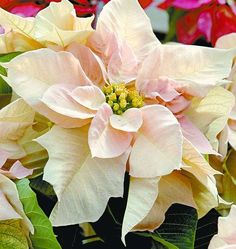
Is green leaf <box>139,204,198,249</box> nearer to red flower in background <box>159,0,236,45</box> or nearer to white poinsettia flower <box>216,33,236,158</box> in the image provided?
white poinsettia flower <box>216,33,236,158</box>

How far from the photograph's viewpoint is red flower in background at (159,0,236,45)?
61 centimetres

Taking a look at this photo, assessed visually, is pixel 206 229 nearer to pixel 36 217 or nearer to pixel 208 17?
pixel 36 217

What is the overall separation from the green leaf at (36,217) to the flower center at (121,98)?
7 centimetres

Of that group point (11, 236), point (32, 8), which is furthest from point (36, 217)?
point (32, 8)

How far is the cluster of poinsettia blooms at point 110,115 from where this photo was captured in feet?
1.26

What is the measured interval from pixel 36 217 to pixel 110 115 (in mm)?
71

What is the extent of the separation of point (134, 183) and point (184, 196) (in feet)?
0.12

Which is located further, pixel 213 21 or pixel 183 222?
pixel 213 21

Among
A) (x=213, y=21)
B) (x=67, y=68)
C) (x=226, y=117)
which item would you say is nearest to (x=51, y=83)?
(x=67, y=68)

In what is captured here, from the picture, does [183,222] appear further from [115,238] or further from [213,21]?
[213,21]

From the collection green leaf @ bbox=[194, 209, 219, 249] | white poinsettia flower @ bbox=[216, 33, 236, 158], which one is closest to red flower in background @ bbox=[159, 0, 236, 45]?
white poinsettia flower @ bbox=[216, 33, 236, 158]

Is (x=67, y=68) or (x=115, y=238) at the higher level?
(x=67, y=68)

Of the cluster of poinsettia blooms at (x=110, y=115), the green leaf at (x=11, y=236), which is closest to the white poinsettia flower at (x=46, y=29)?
the cluster of poinsettia blooms at (x=110, y=115)

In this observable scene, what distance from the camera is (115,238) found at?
1.44ft
